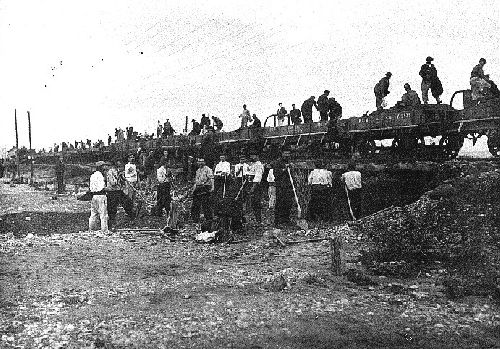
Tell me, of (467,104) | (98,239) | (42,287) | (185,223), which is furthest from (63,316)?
(467,104)

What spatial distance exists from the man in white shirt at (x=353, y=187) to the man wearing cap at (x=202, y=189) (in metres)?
2.72

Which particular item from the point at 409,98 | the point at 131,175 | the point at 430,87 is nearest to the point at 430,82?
the point at 430,87

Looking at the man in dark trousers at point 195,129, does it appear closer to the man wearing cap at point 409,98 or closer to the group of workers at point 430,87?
the group of workers at point 430,87

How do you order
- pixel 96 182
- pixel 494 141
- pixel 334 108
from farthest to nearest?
pixel 334 108
pixel 494 141
pixel 96 182

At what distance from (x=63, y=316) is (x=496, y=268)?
4.89 meters

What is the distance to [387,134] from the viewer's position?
12.6 metres

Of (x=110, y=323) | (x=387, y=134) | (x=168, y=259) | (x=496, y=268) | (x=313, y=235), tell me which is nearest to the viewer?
(x=110, y=323)

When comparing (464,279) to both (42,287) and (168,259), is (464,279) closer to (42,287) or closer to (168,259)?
(168,259)

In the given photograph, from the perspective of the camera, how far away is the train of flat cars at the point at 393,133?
10.2 m

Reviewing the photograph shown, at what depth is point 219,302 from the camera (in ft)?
16.5

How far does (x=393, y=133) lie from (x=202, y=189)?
5.11 meters

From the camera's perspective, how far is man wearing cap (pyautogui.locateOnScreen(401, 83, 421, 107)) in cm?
1172

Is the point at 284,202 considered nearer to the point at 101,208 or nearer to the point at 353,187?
the point at 353,187

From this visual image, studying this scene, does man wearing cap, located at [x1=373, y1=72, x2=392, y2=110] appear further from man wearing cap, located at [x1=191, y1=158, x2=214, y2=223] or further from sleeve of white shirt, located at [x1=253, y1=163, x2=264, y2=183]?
man wearing cap, located at [x1=191, y1=158, x2=214, y2=223]
